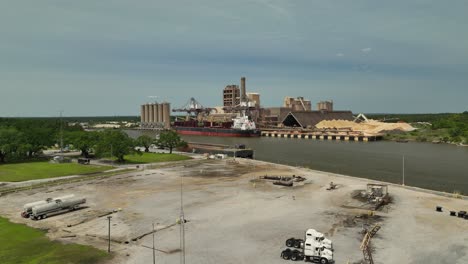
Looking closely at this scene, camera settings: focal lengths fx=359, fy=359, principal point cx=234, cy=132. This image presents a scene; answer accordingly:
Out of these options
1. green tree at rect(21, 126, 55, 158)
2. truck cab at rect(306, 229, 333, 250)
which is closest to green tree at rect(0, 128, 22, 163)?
green tree at rect(21, 126, 55, 158)

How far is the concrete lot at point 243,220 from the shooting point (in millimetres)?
25375

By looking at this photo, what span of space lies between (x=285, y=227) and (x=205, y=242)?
24.5ft

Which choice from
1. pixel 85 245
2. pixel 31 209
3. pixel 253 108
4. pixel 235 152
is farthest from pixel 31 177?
pixel 253 108

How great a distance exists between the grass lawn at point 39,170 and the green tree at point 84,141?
26.0 ft

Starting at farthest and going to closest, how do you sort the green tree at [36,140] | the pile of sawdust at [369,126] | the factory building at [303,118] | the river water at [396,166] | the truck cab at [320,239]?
the factory building at [303,118]
the pile of sawdust at [369,126]
the green tree at [36,140]
the river water at [396,166]
the truck cab at [320,239]

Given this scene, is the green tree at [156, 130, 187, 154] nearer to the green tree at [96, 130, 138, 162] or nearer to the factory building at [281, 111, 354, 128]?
the green tree at [96, 130, 138, 162]

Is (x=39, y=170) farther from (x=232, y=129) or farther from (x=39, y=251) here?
(x=232, y=129)

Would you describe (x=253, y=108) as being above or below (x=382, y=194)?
above

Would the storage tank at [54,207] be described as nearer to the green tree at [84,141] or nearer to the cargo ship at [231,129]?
the green tree at [84,141]

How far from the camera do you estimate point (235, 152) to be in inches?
3339

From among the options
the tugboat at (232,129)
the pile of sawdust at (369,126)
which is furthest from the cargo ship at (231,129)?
the pile of sawdust at (369,126)

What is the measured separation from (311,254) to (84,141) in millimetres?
62831

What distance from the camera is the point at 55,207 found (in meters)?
35.1

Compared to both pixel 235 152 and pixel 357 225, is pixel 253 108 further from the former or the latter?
pixel 357 225
